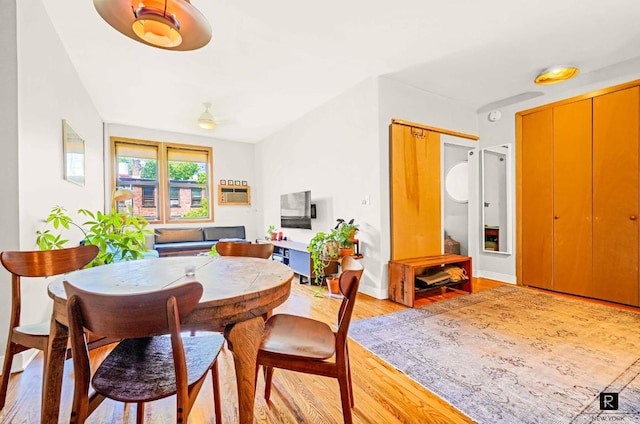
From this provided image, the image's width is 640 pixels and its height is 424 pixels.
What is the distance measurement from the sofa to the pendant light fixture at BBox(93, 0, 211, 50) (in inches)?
158

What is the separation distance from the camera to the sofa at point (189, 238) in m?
5.17

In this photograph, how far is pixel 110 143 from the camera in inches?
209

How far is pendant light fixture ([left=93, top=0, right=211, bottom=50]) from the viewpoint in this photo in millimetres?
1273

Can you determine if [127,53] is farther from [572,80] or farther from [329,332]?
[572,80]

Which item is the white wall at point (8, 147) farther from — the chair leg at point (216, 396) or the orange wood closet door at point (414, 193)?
the orange wood closet door at point (414, 193)

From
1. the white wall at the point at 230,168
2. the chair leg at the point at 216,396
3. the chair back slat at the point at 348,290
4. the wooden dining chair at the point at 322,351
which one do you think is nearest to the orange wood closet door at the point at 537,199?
the wooden dining chair at the point at 322,351

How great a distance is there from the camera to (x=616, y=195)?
3172mm

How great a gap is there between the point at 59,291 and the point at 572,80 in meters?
5.11

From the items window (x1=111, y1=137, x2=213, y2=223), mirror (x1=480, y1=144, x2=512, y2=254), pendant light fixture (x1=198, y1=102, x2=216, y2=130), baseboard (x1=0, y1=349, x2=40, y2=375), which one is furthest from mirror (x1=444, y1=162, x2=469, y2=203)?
window (x1=111, y1=137, x2=213, y2=223)

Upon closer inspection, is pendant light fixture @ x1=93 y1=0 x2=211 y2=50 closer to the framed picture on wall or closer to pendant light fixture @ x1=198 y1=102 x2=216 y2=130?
the framed picture on wall

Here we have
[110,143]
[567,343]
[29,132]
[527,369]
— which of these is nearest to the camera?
[527,369]

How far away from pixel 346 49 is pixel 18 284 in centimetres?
306

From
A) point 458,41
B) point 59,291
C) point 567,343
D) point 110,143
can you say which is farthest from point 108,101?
point 567,343

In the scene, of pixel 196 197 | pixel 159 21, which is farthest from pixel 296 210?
pixel 159 21
